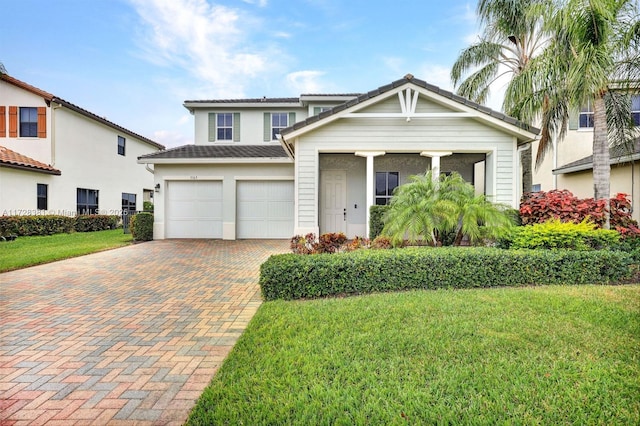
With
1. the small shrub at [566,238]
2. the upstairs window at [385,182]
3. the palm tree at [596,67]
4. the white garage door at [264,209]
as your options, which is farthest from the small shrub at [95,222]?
the palm tree at [596,67]

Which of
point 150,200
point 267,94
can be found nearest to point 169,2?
point 267,94

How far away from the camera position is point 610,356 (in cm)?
311

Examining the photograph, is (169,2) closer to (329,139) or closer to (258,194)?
(329,139)

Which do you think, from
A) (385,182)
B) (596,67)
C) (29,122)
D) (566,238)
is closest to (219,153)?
(385,182)

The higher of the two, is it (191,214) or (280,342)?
(191,214)

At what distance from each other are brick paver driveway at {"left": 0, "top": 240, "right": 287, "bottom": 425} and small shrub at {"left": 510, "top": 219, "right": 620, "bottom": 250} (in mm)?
5687

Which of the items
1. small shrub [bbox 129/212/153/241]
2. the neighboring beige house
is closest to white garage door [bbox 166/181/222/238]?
small shrub [bbox 129/212/153/241]

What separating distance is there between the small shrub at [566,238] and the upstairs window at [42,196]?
19.1 m

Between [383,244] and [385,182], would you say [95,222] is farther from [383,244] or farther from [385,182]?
[383,244]

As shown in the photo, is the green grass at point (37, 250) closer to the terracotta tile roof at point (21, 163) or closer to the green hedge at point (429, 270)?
the terracotta tile roof at point (21, 163)

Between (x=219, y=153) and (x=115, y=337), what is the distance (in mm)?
10341

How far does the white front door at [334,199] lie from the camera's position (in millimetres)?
12574

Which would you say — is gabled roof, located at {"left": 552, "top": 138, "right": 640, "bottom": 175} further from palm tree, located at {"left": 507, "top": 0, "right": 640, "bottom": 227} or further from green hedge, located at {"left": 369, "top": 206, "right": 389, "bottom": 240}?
green hedge, located at {"left": 369, "top": 206, "right": 389, "bottom": 240}

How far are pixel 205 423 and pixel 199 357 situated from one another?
44.4 inches
